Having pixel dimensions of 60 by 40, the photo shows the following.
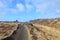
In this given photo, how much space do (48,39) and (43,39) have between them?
38.8 inches

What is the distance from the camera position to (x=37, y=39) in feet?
124

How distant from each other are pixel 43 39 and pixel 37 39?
1.31m

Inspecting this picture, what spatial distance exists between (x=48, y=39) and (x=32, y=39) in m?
3.24

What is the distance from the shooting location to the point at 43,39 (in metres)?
37.3

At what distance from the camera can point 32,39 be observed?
3800 centimetres

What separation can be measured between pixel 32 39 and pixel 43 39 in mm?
2267

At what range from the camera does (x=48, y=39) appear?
122ft

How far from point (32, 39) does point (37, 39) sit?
101 cm

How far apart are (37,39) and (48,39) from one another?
225 centimetres
